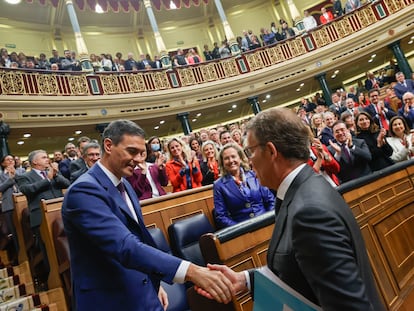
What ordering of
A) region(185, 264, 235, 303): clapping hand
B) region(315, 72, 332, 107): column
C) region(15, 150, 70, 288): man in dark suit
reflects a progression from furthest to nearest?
region(315, 72, 332, 107): column → region(15, 150, 70, 288): man in dark suit → region(185, 264, 235, 303): clapping hand

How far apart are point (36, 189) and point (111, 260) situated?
2.48 m

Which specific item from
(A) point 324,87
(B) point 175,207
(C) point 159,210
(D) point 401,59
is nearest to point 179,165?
(B) point 175,207

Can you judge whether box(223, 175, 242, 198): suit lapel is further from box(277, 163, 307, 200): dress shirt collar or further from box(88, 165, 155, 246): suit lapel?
box(277, 163, 307, 200): dress shirt collar

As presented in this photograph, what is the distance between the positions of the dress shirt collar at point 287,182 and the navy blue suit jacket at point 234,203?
4.93 feet

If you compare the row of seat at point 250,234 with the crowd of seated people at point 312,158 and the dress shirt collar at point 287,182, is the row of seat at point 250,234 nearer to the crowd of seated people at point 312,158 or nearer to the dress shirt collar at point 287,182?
the crowd of seated people at point 312,158

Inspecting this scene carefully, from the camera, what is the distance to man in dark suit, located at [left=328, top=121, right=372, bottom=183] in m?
3.08

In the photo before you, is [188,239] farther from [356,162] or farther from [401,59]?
[401,59]

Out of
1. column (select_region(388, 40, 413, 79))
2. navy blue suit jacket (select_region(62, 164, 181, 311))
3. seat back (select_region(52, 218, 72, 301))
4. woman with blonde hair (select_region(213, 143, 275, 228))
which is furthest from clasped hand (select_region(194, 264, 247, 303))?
column (select_region(388, 40, 413, 79))

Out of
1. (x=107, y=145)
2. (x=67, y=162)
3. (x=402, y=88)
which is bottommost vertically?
(x=107, y=145)

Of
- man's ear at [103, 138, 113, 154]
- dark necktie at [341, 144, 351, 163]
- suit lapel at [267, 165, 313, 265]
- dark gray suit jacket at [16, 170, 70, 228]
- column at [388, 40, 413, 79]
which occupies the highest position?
column at [388, 40, 413, 79]

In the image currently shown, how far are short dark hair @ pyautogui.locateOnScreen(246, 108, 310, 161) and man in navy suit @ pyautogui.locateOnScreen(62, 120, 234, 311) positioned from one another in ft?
1.71

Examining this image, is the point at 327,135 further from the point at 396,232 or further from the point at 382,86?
the point at 382,86

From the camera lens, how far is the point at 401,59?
1013cm

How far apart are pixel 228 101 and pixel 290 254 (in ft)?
33.4
